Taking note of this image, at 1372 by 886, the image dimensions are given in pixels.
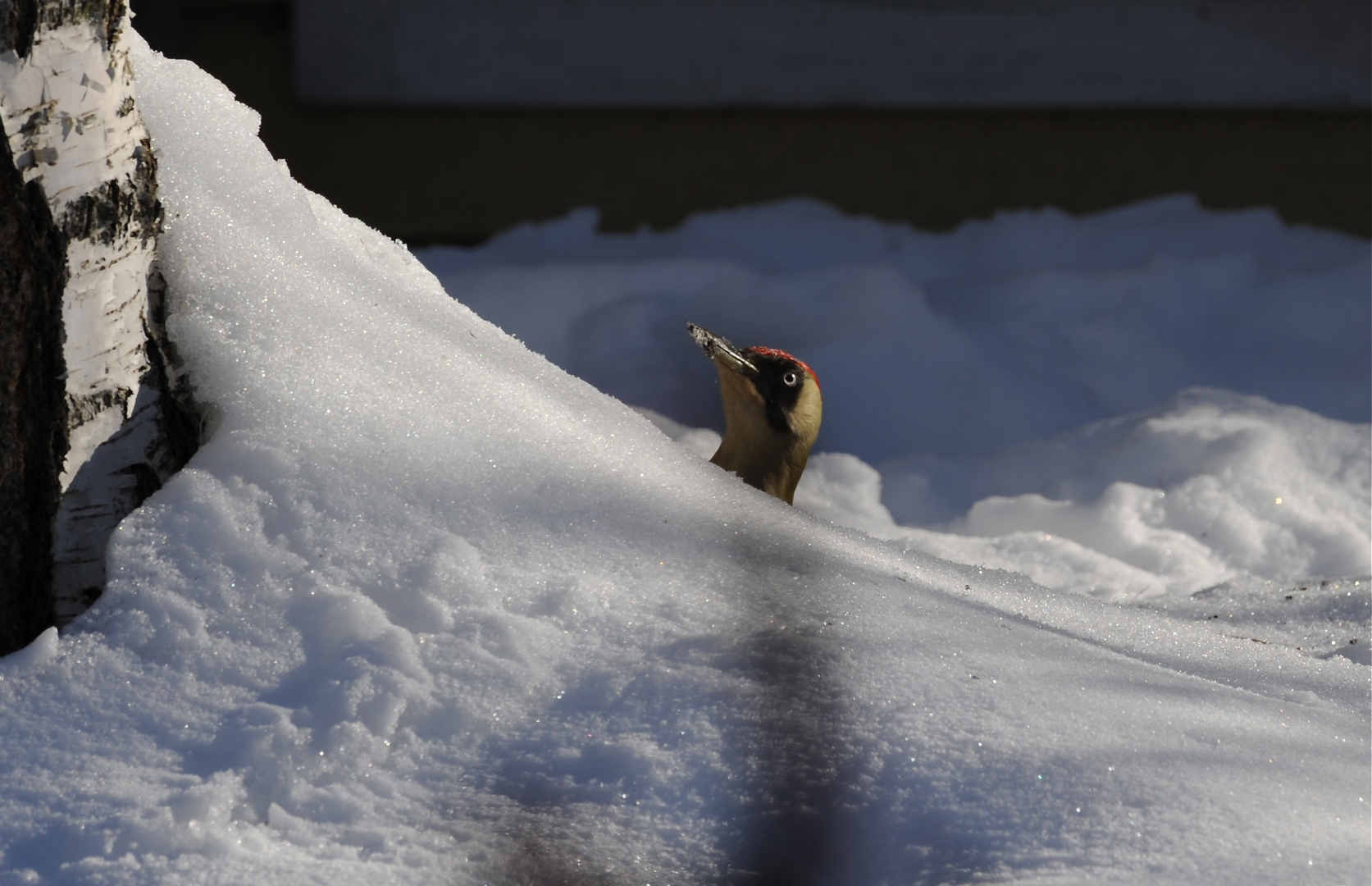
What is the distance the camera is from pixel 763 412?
253 centimetres

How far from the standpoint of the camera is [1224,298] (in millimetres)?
4336

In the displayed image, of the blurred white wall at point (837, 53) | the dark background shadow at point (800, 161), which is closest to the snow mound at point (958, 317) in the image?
the dark background shadow at point (800, 161)

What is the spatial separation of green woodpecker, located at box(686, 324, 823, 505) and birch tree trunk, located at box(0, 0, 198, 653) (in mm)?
1388

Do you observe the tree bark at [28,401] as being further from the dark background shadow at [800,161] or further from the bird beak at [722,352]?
the dark background shadow at [800,161]

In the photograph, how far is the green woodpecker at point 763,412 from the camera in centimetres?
252

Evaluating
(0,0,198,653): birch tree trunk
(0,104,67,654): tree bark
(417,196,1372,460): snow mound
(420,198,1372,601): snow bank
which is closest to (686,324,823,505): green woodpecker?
(420,198,1372,601): snow bank

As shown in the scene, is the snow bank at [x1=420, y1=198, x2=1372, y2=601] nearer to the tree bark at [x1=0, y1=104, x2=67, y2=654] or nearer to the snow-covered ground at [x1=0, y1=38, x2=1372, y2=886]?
the snow-covered ground at [x1=0, y1=38, x2=1372, y2=886]

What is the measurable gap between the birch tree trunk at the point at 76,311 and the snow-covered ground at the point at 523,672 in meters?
0.08

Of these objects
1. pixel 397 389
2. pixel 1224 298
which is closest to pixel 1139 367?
pixel 1224 298

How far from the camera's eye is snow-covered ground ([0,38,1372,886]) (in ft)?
3.14

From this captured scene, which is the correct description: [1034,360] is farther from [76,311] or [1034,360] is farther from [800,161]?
[76,311]

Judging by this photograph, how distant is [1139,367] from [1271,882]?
3.30 m

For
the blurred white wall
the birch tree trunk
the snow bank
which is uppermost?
the blurred white wall

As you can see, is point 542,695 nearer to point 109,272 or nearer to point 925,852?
point 925,852
